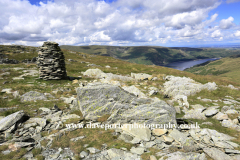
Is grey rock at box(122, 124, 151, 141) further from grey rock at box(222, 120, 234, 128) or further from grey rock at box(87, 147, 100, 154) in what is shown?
grey rock at box(222, 120, 234, 128)

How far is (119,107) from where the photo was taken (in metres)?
11.4

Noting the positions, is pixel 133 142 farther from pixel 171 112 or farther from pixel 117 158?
pixel 171 112

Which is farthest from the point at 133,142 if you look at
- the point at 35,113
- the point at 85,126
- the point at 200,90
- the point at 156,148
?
the point at 200,90

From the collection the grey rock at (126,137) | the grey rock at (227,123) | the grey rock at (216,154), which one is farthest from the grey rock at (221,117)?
the grey rock at (126,137)

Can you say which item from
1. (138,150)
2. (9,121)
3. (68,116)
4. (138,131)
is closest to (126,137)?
(138,131)

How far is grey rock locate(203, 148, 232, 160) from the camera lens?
23.3ft

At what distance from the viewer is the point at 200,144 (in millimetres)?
8375

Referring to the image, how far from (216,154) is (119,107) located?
24.8ft

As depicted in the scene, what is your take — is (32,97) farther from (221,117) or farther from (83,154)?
(221,117)

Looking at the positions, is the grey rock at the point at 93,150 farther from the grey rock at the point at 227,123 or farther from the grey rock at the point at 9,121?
the grey rock at the point at 227,123

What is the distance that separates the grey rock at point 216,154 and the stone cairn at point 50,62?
81.6 feet

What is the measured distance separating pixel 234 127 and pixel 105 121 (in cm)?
1214

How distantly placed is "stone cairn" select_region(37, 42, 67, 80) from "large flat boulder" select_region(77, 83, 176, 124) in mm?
14774

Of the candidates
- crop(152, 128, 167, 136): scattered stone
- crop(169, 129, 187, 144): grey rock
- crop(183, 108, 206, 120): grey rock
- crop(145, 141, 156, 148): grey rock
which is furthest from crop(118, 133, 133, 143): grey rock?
crop(183, 108, 206, 120): grey rock
